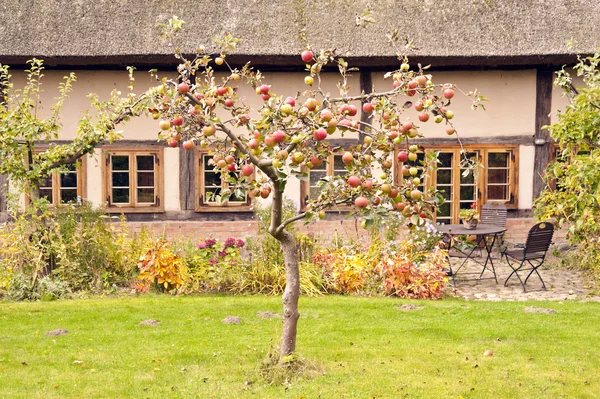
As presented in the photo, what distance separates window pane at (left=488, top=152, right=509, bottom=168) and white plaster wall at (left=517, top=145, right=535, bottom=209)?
26cm

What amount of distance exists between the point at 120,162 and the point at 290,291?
24.4ft

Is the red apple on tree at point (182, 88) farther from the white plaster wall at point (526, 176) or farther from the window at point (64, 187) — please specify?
the white plaster wall at point (526, 176)

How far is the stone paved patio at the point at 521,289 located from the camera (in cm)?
830

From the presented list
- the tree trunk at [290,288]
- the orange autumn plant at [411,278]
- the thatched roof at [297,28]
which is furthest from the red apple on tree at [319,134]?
the thatched roof at [297,28]

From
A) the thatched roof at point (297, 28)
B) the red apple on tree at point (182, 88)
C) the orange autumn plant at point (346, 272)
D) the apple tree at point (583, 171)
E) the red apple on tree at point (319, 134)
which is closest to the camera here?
the red apple on tree at point (319, 134)

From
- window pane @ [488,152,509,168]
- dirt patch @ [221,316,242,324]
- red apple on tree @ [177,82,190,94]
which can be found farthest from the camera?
window pane @ [488,152,509,168]

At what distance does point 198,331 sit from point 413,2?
26.5ft

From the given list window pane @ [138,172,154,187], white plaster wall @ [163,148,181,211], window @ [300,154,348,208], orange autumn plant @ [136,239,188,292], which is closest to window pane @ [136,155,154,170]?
window pane @ [138,172,154,187]

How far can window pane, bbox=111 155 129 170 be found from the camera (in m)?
11.7

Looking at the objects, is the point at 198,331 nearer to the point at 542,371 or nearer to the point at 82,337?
the point at 82,337

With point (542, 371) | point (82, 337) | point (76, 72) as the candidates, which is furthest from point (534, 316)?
point (76, 72)

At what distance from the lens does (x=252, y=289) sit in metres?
8.30

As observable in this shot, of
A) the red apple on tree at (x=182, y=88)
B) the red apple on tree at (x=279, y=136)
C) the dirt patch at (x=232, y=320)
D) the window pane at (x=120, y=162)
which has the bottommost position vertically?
the dirt patch at (x=232, y=320)

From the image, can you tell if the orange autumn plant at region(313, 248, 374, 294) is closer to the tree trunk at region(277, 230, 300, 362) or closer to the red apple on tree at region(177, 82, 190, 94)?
the tree trunk at region(277, 230, 300, 362)
